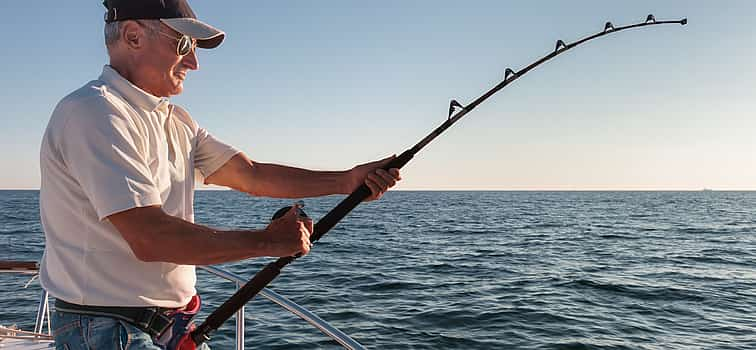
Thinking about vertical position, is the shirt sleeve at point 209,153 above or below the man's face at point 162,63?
below

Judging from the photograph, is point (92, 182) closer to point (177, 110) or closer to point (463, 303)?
point (177, 110)

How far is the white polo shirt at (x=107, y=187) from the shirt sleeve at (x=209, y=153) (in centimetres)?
22

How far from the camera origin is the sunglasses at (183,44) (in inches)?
69.5

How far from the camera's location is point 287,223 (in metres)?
1.62

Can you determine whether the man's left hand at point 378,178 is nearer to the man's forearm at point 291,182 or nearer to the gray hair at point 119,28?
the man's forearm at point 291,182

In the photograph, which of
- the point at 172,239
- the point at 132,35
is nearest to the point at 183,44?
the point at 132,35

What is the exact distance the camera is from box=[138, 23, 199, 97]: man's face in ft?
5.76

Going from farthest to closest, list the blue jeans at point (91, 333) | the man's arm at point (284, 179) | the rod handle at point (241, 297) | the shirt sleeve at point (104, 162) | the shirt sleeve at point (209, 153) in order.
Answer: the man's arm at point (284, 179), the shirt sleeve at point (209, 153), the rod handle at point (241, 297), the blue jeans at point (91, 333), the shirt sleeve at point (104, 162)

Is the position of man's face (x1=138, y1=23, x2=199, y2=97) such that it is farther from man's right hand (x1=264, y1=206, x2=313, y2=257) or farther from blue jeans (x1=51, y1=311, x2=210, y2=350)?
blue jeans (x1=51, y1=311, x2=210, y2=350)

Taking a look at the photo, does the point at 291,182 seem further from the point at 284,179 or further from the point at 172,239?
the point at 172,239

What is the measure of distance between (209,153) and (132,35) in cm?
56

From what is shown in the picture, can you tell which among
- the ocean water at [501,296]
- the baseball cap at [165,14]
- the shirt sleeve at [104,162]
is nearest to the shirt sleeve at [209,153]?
the baseball cap at [165,14]


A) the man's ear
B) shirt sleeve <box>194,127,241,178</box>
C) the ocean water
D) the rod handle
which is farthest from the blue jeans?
the ocean water

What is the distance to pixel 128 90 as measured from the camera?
1701mm
